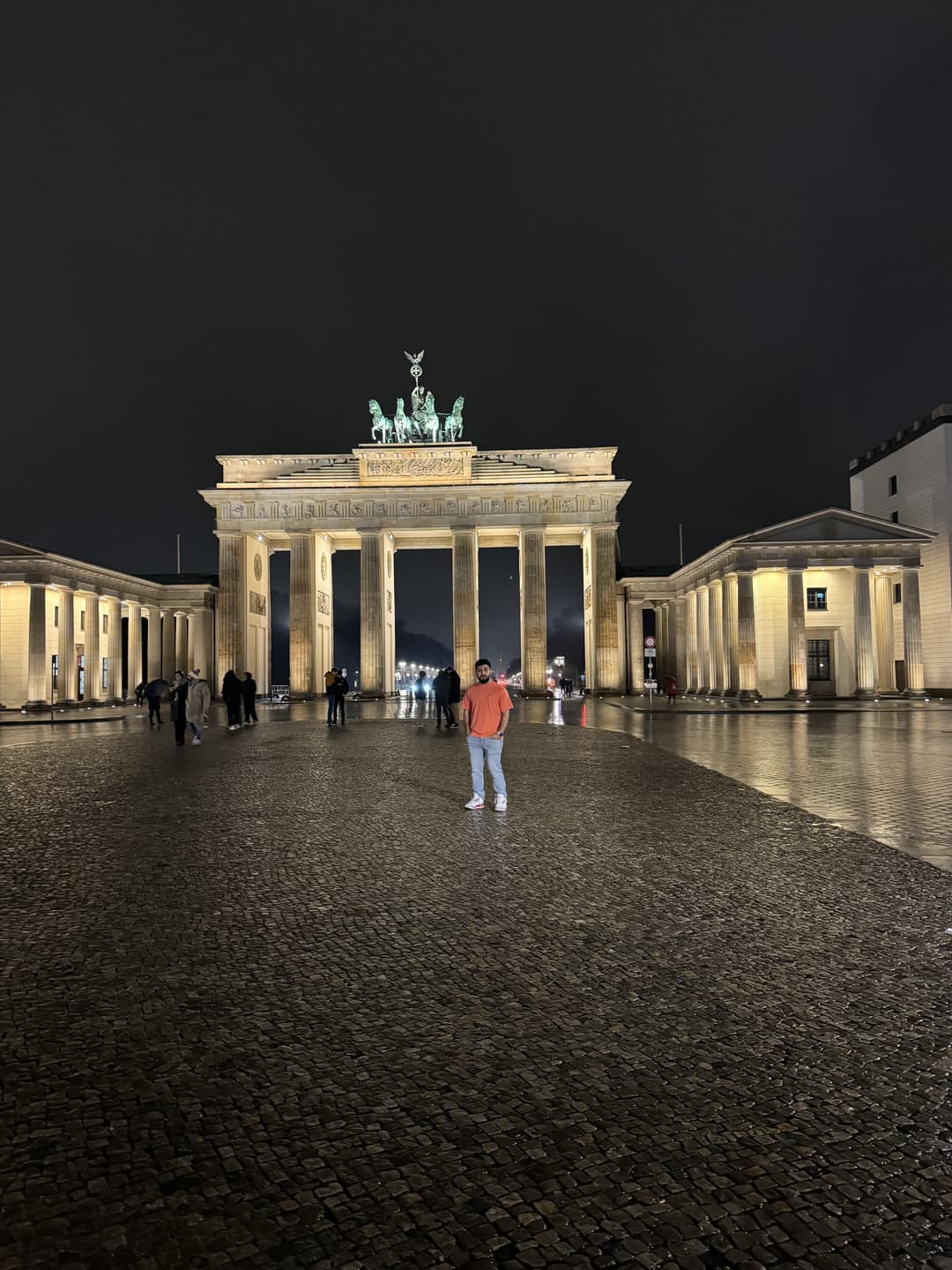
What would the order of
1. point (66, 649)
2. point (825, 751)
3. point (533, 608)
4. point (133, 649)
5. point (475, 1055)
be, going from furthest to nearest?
point (133, 649)
point (533, 608)
point (66, 649)
point (825, 751)
point (475, 1055)

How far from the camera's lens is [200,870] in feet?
22.6

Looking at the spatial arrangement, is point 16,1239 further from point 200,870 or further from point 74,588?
point 74,588

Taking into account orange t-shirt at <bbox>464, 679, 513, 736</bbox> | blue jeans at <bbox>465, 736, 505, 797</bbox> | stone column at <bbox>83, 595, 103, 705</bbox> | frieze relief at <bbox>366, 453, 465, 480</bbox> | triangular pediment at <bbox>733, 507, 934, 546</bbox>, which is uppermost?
frieze relief at <bbox>366, 453, 465, 480</bbox>

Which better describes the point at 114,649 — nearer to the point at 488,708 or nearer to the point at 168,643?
the point at 168,643

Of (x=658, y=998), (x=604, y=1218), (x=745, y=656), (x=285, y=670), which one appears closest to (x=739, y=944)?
(x=658, y=998)

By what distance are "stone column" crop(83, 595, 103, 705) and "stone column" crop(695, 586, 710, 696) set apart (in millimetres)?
35620

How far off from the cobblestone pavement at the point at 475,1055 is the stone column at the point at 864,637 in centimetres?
3859

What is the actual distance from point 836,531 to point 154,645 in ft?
143

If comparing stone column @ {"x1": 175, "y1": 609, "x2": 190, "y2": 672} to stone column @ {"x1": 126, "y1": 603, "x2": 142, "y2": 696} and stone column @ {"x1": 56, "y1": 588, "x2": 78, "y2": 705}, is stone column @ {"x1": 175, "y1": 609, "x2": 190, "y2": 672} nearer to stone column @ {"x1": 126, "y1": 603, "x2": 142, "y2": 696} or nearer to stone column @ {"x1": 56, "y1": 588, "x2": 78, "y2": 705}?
stone column @ {"x1": 126, "y1": 603, "x2": 142, "y2": 696}

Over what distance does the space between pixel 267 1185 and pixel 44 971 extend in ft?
8.47

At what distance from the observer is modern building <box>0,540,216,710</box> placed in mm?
41469

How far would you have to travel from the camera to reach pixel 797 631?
42.4 meters

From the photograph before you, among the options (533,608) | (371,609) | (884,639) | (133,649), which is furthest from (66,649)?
(884,639)

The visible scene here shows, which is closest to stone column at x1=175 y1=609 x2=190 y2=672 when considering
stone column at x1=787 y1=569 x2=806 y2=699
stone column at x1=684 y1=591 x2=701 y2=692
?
stone column at x1=684 y1=591 x2=701 y2=692
